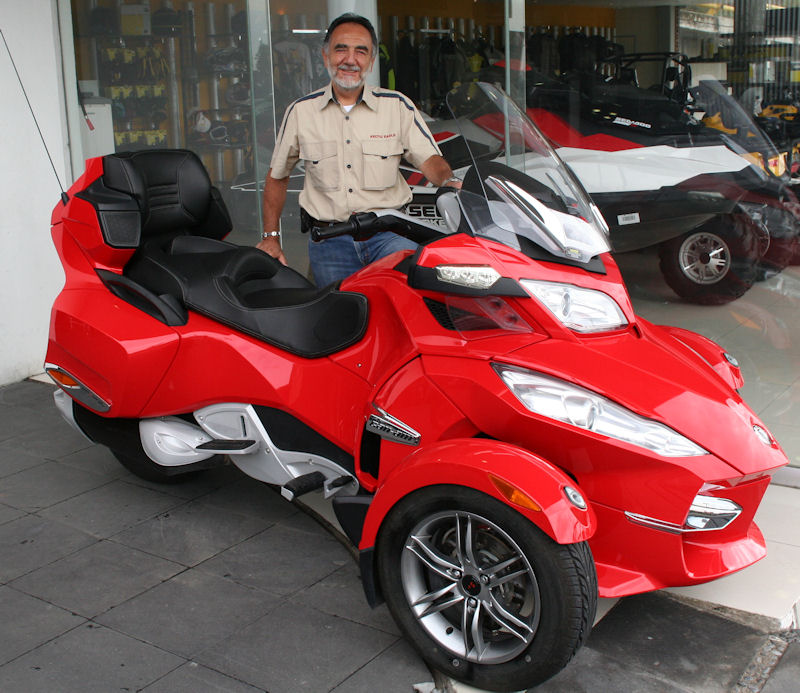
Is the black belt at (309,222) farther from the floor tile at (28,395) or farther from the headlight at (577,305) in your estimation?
the floor tile at (28,395)

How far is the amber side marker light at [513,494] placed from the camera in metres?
2.36

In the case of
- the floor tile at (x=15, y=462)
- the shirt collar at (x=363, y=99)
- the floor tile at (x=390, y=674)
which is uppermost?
the shirt collar at (x=363, y=99)

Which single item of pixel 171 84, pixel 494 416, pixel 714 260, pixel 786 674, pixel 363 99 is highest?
pixel 171 84

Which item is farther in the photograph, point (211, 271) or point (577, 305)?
point (211, 271)

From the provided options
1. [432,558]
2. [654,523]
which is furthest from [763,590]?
[432,558]

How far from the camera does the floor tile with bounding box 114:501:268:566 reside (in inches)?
139

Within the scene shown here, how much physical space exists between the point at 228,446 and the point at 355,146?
1398 mm

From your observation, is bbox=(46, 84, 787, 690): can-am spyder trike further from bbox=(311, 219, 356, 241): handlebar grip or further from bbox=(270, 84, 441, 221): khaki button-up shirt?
bbox=(270, 84, 441, 221): khaki button-up shirt

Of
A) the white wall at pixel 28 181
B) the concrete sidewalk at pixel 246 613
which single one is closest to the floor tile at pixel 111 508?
the concrete sidewalk at pixel 246 613

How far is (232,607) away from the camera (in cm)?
311

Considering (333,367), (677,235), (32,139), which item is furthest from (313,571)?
(32,139)

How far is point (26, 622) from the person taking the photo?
3.04 meters

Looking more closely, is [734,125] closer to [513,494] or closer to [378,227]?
[378,227]

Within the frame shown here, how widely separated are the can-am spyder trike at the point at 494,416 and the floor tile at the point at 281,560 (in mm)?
308
